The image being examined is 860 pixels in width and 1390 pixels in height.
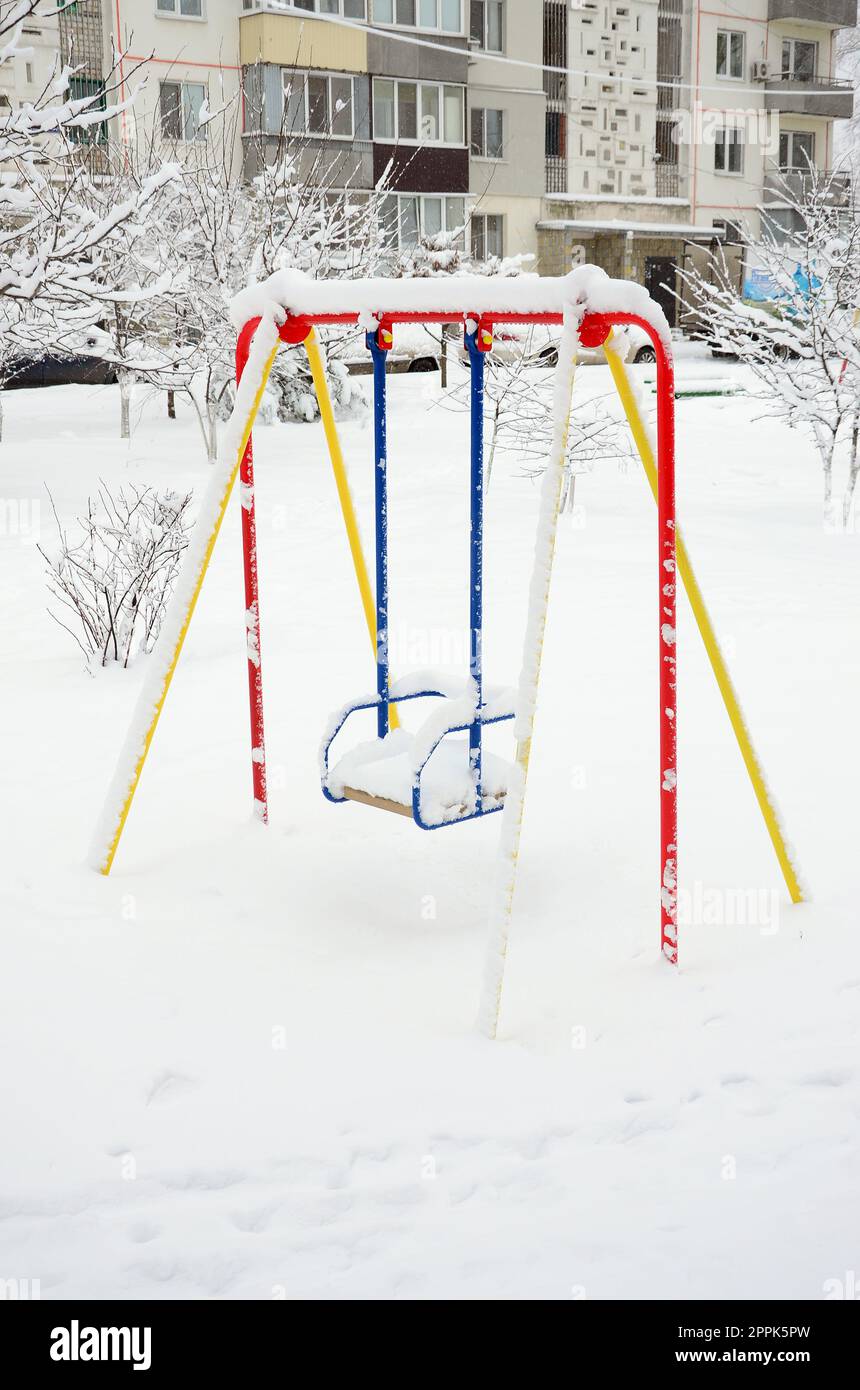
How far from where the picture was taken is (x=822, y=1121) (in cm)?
257

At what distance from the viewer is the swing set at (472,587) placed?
2.88m

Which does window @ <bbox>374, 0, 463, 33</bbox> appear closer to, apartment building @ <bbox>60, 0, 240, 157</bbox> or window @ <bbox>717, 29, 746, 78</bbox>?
apartment building @ <bbox>60, 0, 240, 157</bbox>

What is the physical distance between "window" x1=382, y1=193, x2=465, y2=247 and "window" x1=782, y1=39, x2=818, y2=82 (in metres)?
13.3

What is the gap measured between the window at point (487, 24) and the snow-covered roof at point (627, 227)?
13.0 ft

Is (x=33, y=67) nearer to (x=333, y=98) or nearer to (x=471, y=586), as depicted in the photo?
(x=333, y=98)

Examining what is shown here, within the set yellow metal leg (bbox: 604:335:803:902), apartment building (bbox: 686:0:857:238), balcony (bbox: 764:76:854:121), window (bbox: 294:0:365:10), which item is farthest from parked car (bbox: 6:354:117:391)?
balcony (bbox: 764:76:854:121)

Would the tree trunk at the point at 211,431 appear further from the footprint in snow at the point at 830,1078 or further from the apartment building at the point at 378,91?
the apartment building at the point at 378,91

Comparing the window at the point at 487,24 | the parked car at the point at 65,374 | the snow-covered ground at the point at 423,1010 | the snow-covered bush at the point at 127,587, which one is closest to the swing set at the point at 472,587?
the snow-covered ground at the point at 423,1010

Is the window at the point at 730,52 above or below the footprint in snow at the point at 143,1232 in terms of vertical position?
above

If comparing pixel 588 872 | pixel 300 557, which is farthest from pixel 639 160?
pixel 588 872

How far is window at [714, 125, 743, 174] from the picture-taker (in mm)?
34250
